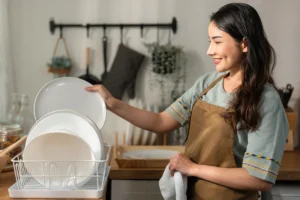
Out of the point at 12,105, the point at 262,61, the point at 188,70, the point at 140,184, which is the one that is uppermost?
the point at 262,61

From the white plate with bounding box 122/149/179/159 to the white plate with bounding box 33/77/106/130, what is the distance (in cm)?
39

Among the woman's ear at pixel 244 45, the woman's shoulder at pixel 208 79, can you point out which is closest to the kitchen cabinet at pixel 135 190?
the woman's shoulder at pixel 208 79

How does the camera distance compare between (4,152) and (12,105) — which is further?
(12,105)

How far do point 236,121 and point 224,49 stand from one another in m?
0.22

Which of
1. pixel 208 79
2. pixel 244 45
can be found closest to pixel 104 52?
pixel 208 79

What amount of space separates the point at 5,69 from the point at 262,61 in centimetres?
130

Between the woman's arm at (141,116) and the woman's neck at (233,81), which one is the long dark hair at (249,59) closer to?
the woman's neck at (233,81)

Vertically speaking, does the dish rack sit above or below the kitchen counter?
above

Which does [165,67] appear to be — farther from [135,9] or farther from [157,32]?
[135,9]

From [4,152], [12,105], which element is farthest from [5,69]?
[4,152]

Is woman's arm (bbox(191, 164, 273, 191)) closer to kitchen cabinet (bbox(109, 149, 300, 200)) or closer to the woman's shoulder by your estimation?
the woman's shoulder

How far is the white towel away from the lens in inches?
52.2

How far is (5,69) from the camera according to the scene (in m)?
2.05

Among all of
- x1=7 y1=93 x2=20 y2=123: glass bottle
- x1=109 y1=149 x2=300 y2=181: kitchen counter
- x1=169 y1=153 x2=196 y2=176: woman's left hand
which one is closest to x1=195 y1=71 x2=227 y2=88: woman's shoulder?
x1=169 y1=153 x2=196 y2=176: woman's left hand
